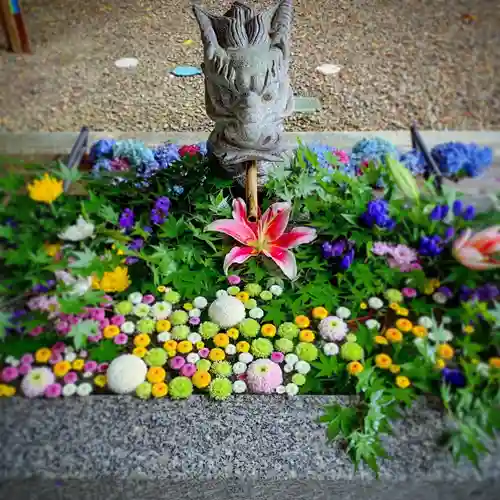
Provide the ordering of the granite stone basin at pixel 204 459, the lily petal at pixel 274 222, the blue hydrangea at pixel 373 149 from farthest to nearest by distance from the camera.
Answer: the blue hydrangea at pixel 373 149
the lily petal at pixel 274 222
the granite stone basin at pixel 204 459

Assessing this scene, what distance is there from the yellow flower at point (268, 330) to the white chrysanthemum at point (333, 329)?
0.26ft

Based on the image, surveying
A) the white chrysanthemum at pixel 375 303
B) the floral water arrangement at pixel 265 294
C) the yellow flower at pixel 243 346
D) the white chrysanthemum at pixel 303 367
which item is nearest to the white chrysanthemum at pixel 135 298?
the floral water arrangement at pixel 265 294

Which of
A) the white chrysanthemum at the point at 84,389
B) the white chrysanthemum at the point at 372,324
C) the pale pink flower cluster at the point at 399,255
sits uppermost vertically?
the pale pink flower cluster at the point at 399,255

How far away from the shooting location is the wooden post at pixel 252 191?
0.97 metres

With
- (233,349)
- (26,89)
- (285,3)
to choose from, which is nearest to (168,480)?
(233,349)

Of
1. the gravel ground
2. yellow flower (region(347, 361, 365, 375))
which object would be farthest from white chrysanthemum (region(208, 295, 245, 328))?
the gravel ground

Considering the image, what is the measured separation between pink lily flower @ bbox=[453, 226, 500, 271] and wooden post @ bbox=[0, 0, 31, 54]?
811 mm

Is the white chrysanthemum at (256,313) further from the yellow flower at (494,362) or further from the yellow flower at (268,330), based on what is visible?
the yellow flower at (494,362)

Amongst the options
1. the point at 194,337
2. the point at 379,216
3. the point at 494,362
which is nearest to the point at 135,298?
the point at 194,337

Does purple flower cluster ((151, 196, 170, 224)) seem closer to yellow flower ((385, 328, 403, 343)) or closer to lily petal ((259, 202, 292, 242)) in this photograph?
lily petal ((259, 202, 292, 242))

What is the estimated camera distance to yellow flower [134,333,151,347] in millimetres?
860

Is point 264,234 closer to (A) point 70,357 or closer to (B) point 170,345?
(B) point 170,345

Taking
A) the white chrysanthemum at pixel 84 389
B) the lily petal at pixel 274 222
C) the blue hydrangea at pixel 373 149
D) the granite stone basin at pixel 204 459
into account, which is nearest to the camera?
the granite stone basin at pixel 204 459

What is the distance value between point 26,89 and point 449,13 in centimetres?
71
